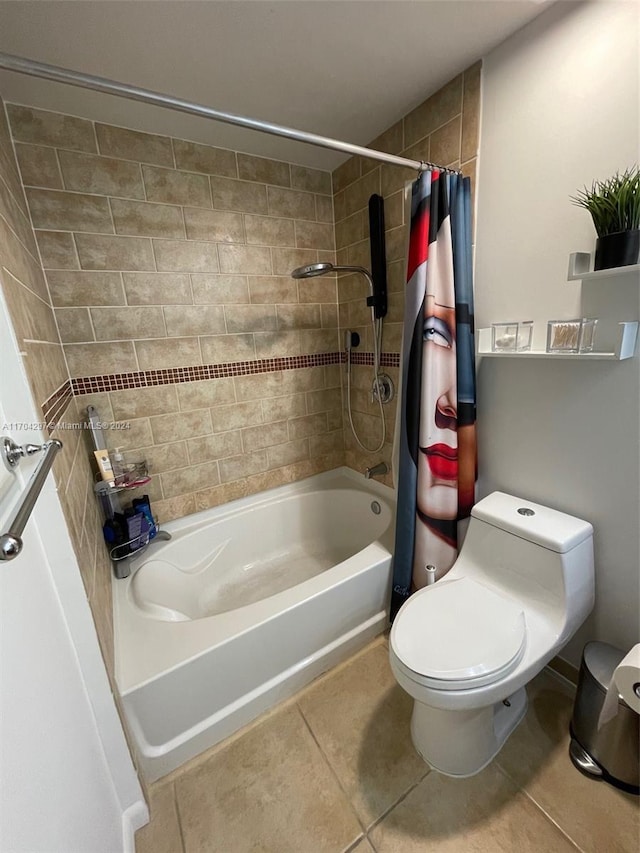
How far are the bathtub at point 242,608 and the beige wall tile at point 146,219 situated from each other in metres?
1.41

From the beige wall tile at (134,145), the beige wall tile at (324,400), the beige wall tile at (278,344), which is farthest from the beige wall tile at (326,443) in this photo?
the beige wall tile at (134,145)

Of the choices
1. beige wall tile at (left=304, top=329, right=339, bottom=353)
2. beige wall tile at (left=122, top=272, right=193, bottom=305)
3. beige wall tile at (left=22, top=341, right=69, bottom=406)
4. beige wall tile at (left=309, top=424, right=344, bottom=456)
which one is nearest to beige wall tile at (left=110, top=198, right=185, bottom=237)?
beige wall tile at (left=122, top=272, right=193, bottom=305)

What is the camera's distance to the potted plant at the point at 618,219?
3.04ft

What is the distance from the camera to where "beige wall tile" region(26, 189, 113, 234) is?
4.59ft

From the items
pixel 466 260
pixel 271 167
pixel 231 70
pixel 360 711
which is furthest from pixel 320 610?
pixel 271 167

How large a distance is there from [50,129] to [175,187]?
0.46 meters

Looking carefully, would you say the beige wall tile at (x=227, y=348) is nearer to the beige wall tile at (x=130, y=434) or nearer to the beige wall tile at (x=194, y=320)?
the beige wall tile at (x=194, y=320)

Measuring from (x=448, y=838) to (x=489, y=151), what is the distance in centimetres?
221

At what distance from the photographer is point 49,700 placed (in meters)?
0.66

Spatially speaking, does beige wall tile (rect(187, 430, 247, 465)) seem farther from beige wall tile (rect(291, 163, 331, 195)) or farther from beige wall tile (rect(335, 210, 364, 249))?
beige wall tile (rect(291, 163, 331, 195))

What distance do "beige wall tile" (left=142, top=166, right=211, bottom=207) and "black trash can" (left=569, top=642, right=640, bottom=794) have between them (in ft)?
7.96

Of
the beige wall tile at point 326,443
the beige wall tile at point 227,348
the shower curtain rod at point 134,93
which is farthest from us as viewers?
the beige wall tile at point 326,443

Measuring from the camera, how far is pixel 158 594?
157cm

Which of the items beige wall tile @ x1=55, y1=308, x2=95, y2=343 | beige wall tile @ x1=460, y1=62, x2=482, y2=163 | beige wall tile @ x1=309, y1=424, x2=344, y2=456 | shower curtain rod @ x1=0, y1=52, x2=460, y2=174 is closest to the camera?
shower curtain rod @ x1=0, y1=52, x2=460, y2=174
